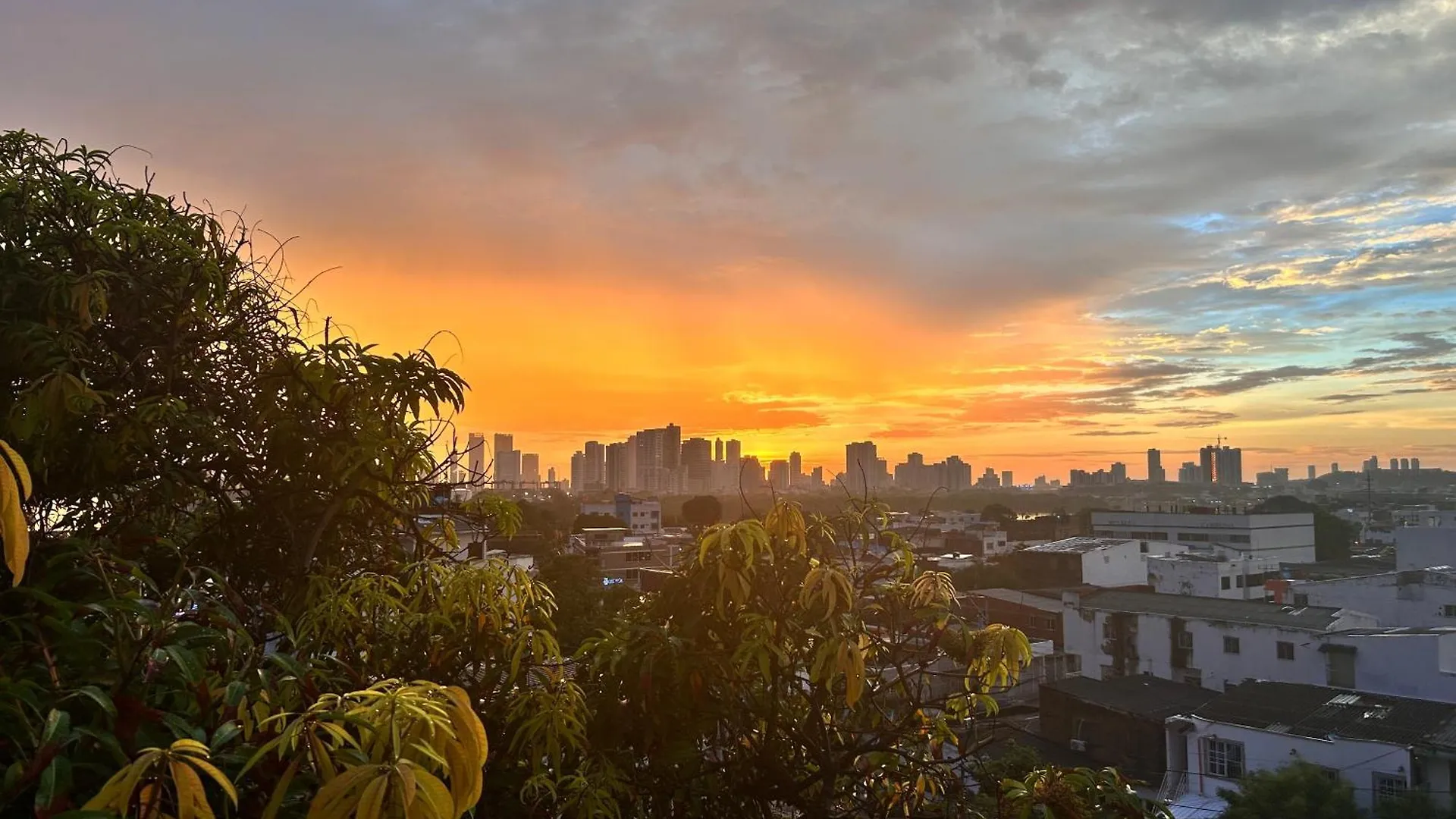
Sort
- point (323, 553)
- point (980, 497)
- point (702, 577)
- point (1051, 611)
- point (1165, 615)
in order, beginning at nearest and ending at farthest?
point (702, 577)
point (323, 553)
point (1165, 615)
point (1051, 611)
point (980, 497)

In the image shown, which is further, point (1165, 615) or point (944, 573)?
point (1165, 615)

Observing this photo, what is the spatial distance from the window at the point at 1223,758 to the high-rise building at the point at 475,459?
11.5m

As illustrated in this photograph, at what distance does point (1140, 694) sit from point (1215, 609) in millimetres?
4384

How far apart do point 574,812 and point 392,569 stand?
783mm

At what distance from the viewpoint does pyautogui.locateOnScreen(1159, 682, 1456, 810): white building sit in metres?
9.11

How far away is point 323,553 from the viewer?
2.22 meters

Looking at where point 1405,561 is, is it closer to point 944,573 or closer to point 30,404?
point 944,573

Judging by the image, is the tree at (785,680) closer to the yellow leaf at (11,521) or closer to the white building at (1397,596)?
the yellow leaf at (11,521)

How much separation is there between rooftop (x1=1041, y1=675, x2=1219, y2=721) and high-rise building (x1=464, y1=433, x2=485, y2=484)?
43.3 ft

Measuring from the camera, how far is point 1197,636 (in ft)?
53.0

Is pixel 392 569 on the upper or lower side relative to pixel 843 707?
upper

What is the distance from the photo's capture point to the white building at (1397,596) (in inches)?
675

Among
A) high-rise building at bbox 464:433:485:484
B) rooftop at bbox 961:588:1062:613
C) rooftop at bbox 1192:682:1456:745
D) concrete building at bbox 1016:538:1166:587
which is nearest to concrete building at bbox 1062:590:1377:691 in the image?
rooftop at bbox 961:588:1062:613

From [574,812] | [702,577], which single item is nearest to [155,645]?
[574,812]
